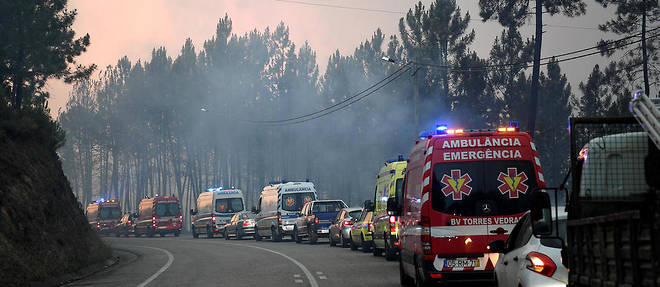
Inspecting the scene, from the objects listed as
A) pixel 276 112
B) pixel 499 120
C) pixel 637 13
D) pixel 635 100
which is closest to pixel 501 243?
pixel 635 100

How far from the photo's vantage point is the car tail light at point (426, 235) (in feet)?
43.8

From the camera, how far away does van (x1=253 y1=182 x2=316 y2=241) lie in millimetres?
42406

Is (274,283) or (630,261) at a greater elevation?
(630,261)

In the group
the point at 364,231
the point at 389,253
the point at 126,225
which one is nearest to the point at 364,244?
the point at 364,231

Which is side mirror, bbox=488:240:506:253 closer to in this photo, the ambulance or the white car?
the white car

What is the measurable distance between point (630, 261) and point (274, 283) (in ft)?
41.3

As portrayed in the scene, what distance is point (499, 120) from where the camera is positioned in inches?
2542

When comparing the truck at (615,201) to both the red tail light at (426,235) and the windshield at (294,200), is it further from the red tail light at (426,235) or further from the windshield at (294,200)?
the windshield at (294,200)

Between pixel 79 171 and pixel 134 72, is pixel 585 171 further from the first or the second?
pixel 79 171

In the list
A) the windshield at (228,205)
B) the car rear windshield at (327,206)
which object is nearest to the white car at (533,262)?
the car rear windshield at (327,206)

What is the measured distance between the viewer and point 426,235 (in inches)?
527

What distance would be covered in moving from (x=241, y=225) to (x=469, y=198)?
35.7 m

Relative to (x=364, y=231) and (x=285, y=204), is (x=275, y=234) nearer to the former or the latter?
(x=285, y=204)

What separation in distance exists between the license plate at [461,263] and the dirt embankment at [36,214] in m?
8.23
